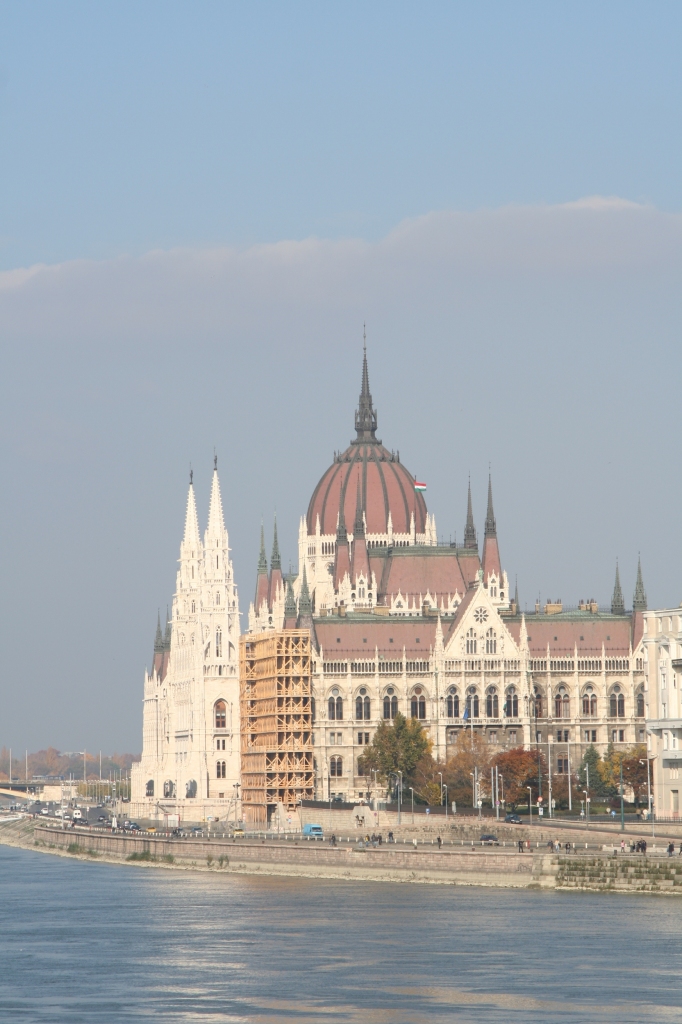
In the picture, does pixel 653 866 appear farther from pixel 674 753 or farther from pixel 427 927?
pixel 674 753

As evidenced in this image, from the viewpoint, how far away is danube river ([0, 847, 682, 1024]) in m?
80.8

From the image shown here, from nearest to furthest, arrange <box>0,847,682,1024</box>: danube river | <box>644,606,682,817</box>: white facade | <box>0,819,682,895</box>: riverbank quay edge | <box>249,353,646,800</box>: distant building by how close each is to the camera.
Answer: <box>0,847,682,1024</box>: danube river
<box>0,819,682,895</box>: riverbank quay edge
<box>644,606,682,817</box>: white facade
<box>249,353,646,800</box>: distant building

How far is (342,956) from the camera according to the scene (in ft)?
305

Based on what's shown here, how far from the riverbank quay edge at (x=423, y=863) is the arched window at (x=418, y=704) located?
35750 millimetres

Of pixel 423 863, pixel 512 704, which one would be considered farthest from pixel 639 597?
pixel 423 863

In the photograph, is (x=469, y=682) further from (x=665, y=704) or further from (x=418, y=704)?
(x=665, y=704)

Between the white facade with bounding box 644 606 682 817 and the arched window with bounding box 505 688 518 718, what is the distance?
48.7 meters

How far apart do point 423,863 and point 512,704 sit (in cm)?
6616

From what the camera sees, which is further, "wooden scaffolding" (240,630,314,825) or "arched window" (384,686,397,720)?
"arched window" (384,686,397,720)

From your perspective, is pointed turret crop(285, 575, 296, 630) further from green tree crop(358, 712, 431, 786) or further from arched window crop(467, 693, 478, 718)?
arched window crop(467, 693, 478, 718)

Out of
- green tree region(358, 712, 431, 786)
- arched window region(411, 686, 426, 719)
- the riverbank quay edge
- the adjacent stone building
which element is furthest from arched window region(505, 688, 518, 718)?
the adjacent stone building

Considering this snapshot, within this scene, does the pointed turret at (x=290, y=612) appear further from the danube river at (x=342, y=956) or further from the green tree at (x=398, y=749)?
the danube river at (x=342, y=956)

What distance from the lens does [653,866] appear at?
10806 centimetres

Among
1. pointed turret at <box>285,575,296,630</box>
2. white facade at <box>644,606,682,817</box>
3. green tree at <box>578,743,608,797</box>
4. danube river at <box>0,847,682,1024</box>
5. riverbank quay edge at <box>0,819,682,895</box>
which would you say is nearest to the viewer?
danube river at <box>0,847,682,1024</box>
